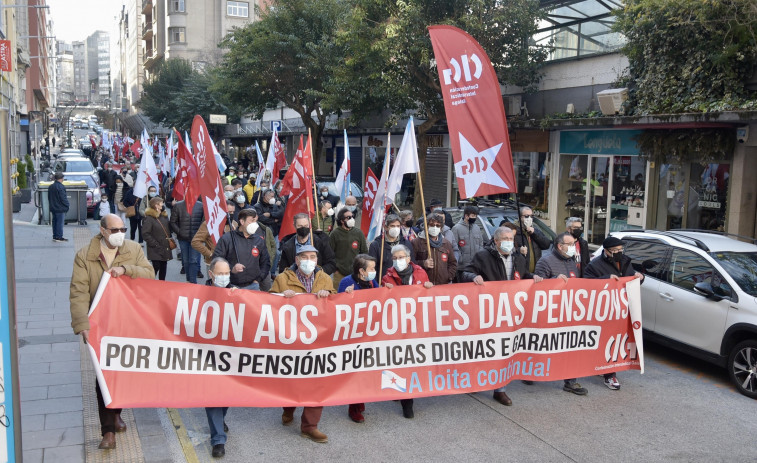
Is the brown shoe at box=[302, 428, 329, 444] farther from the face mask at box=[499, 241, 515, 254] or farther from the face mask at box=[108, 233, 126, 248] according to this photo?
the face mask at box=[499, 241, 515, 254]

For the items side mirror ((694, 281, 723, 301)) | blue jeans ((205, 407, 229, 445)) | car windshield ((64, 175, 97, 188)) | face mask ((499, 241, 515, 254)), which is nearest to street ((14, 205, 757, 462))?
blue jeans ((205, 407, 229, 445))

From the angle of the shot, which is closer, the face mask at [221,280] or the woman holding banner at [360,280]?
the face mask at [221,280]

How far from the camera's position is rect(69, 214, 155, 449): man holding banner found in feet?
18.9

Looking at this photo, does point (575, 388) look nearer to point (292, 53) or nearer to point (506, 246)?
point (506, 246)

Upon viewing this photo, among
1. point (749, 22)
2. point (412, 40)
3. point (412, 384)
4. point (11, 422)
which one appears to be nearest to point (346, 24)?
point (412, 40)

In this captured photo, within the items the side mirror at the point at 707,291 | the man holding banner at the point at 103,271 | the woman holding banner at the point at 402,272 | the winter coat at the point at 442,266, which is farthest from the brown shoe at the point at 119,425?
the side mirror at the point at 707,291

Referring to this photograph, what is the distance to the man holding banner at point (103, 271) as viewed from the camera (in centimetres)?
576

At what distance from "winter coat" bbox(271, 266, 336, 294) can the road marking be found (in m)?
1.50

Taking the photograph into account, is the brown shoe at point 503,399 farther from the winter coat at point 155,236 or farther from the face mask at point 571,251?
the winter coat at point 155,236

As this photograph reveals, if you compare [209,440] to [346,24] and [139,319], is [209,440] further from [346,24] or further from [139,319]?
[346,24]

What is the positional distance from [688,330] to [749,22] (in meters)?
7.83

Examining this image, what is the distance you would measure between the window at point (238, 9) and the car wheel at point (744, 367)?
75582 mm

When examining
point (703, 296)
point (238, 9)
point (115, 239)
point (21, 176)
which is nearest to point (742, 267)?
point (703, 296)

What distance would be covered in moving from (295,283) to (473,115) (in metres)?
2.75
